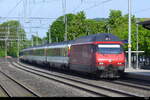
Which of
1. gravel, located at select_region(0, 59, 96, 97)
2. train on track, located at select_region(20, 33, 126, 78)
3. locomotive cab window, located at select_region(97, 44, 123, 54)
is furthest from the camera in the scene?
locomotive cab window, located at select_region(97, 44, 123, 54)

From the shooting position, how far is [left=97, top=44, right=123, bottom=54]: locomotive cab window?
2389 centimetres

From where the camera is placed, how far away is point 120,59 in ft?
79.5

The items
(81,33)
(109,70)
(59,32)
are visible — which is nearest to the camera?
(109,70)

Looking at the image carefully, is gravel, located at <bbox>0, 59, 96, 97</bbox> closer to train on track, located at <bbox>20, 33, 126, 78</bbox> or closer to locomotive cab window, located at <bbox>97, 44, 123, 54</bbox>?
train on track, located at <bbox>20, 33, 126, 78</bbox>

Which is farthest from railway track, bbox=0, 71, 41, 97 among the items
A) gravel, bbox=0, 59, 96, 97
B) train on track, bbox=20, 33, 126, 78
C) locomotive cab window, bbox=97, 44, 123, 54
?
locomotive cab window, bbox=97, 44, 123, 54

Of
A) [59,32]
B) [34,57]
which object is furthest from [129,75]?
[59,32]

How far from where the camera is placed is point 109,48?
24.1 metres

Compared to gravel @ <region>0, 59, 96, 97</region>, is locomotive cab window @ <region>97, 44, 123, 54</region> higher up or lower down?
→ higher up

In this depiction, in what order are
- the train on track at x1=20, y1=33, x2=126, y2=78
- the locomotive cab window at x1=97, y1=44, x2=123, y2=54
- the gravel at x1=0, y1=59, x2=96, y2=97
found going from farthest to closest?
the locomotive cab window at x1=97, y1=44, x2=123, y2=54 → the train on track at x1=20, y1=33, x2=126, y2=78 → the gravel at x1=0, y1=59, x2=96, y2=97

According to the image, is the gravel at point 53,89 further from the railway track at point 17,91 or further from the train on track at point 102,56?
the train on track at point 102,56

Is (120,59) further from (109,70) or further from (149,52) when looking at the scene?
(149,52)

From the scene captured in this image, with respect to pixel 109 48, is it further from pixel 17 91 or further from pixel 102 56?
pixel 17 91

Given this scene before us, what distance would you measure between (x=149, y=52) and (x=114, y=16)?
39.4 feet

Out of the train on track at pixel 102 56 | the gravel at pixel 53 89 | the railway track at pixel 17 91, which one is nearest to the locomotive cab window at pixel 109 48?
the train on track at pixel 102 56
